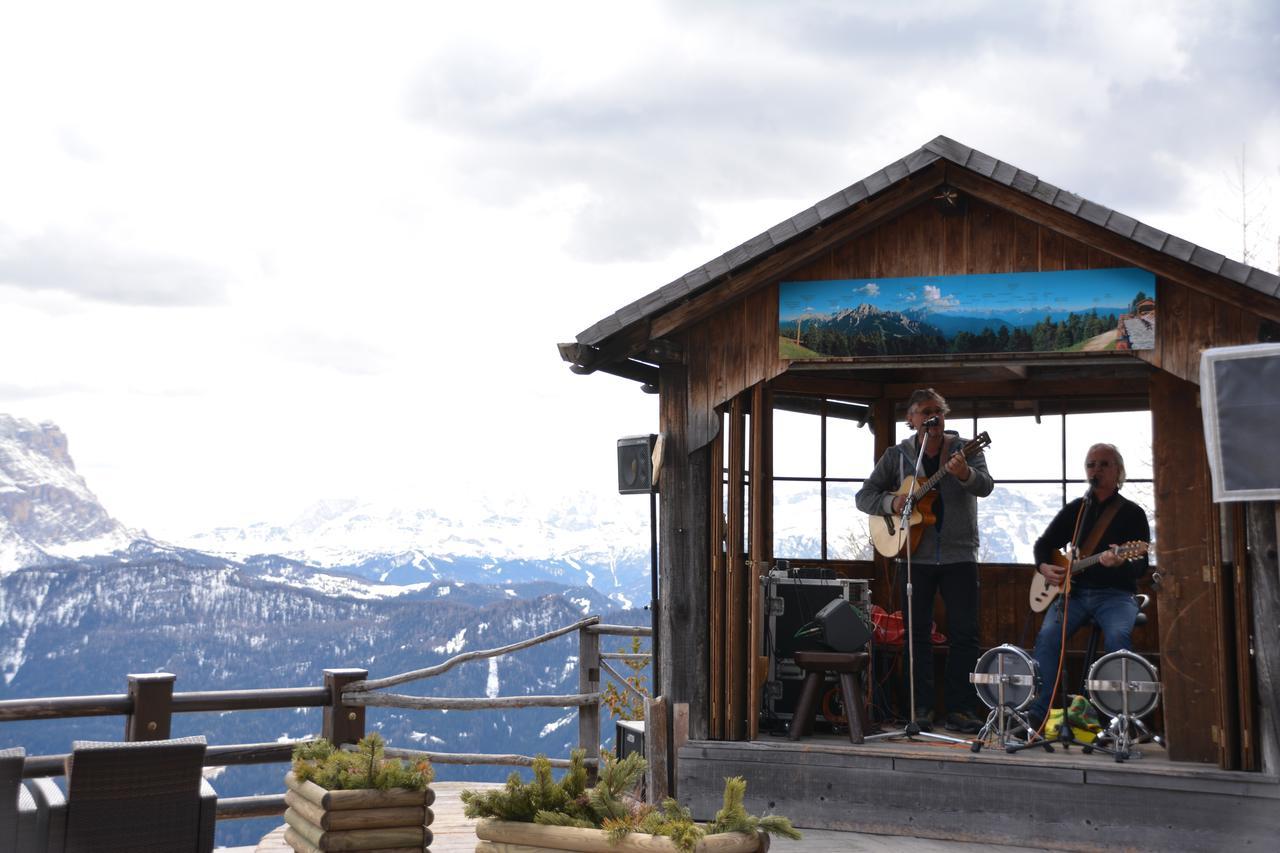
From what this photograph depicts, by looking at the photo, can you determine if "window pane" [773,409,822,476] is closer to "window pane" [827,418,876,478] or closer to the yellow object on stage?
"window pane" [827,418,876,478]

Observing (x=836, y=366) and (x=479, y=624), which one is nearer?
(x=836, y=366)

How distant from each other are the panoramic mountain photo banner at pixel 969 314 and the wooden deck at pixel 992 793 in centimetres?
222

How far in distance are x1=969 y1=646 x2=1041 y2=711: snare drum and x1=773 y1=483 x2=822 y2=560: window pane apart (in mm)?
1987

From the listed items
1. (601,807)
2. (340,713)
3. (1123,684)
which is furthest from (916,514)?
(340,713)

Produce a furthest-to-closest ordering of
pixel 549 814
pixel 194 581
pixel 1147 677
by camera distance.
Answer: pixel 194 581 → pixel 1147 677 → pixel 549 814

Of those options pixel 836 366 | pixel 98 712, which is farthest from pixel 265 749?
pixel 836 366

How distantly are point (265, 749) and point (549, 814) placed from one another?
12.6 ft

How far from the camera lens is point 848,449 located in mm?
9938

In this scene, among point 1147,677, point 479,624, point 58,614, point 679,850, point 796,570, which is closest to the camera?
point 679,850

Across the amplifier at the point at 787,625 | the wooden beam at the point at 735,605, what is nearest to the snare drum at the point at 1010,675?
the amplifier at the point at 787,625

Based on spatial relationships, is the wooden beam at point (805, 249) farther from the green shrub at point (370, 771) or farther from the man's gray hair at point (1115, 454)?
the green shrub at point (370, 771)

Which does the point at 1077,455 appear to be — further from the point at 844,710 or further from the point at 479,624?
the point at 479,624

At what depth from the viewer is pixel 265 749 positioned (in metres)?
8.07

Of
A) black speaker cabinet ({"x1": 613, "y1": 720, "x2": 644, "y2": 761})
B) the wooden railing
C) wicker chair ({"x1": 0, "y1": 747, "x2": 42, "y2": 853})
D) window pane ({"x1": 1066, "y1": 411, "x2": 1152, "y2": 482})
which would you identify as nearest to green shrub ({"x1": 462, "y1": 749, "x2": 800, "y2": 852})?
wicker chair ({"x1": 0, "y1": 747, "x2": 42, "y2": 853})
